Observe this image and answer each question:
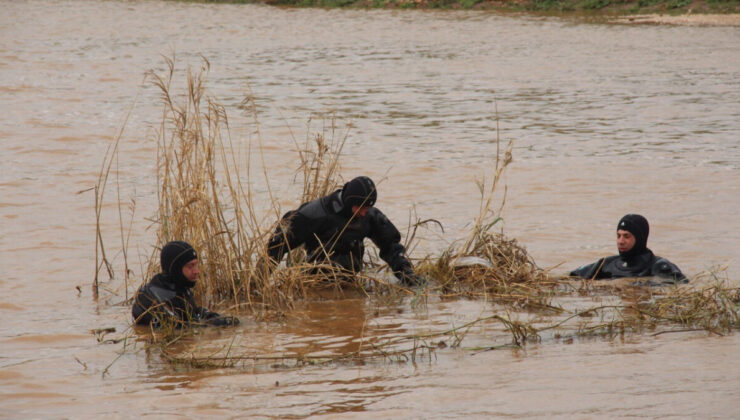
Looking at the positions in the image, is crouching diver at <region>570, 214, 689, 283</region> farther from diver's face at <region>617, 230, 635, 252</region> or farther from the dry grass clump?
the dry grass clump

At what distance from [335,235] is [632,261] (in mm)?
2584

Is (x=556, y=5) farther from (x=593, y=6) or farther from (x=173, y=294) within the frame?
(x=173, y=294)

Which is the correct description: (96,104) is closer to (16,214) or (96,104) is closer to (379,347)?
(16,214)

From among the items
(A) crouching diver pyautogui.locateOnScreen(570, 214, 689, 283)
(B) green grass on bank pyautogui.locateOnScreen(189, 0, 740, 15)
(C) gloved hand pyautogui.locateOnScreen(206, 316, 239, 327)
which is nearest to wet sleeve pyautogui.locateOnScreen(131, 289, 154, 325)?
(C) gloved hand pyautogui.locateOnScreen(206, 316, 239, 327)

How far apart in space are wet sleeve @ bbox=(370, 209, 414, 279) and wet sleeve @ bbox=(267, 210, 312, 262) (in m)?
0.55

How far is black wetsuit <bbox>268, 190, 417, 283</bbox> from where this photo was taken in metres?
7.70

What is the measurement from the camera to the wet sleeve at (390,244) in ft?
25.9

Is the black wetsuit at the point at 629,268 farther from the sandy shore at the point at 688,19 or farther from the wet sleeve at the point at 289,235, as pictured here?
the sandy shore at the point at 688,19

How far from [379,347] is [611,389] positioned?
1.55 meters

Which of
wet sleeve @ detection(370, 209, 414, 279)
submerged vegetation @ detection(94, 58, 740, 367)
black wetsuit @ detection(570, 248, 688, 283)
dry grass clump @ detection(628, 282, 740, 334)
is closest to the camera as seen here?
submerged vegetation @ detection(94, 58, 740, 367)

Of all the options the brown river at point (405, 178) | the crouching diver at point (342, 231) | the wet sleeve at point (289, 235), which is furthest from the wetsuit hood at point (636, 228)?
the wet sleeve at point (289, 235)

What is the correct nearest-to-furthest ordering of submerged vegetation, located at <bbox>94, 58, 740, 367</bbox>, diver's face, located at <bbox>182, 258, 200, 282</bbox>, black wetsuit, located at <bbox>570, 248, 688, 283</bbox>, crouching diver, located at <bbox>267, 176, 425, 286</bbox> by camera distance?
submerged vegetation, located at <bbox>94, 58, 740, 367</bbox>
diver's face, located at <bbox>182, 258, 200, 282</bbox>
crouching diver, located at <bbox>267, 176, 425, 286</bbox>
black wetsuit, located at <bbox>570, 248, 688, 283</bbox>

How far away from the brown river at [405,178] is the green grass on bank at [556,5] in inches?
102

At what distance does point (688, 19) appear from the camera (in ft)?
108
